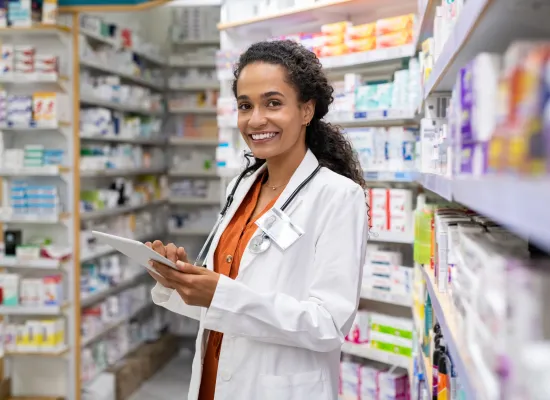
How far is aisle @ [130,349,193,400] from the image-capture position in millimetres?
5672

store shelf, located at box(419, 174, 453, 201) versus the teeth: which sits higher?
the teeth

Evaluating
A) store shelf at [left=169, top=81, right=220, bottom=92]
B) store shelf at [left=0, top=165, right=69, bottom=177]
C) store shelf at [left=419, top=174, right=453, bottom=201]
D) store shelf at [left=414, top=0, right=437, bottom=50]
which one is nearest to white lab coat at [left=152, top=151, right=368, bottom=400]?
store shelf at [left=419, top=174, right=453, bottom=201]

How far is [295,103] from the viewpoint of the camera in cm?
201

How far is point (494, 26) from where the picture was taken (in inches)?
54.0

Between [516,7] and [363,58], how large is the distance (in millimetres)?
2506

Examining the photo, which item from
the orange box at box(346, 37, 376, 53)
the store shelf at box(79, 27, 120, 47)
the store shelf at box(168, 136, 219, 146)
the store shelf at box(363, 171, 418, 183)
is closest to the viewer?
the store shelf at box(363, 171, 418, 183)

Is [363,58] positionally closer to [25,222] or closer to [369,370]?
[369,370]

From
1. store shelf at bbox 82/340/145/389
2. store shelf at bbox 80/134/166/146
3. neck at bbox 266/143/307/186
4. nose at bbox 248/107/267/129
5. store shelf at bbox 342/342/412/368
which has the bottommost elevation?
store shelf at bbox 82/340/145/389

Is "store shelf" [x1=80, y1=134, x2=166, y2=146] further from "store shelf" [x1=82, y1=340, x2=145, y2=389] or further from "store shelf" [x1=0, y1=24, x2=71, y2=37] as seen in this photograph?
"store shelf" [x1=82, y1=340, x2=145, y2=389]

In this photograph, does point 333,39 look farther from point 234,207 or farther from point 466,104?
point 466,104

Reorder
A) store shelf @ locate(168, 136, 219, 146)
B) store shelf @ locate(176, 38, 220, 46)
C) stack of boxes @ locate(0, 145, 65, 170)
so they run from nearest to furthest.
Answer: stack of boxes @ locate(0, 145, 65, 170) < store shelf @ locate(168, 136, 219, 146) < store shelf @ locate(176, 38, 220, 46)

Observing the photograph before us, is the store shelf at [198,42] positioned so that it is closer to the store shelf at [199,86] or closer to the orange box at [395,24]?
the store shelf at [199,86]

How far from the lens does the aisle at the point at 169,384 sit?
18.6ft

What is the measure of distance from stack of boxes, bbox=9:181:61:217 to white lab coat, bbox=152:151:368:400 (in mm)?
3196
